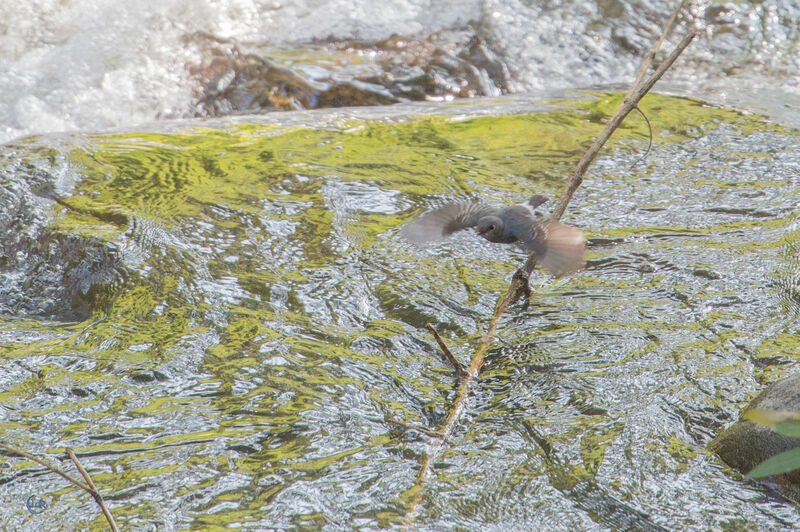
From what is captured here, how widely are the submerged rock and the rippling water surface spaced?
0.13 ft

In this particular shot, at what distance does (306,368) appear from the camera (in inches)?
85.8

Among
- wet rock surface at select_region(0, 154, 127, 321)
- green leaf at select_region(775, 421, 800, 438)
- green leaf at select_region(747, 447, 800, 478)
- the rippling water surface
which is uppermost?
green leaf at select_region(775, 421, 800, 438)

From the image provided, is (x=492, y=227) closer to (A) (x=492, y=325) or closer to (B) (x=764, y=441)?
(A) (x=492, y=325)

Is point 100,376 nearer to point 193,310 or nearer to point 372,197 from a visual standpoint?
point 193,310

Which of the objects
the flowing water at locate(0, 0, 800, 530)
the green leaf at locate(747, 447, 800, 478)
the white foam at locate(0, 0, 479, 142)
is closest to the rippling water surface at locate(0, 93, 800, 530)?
the flowing water at locate(0, 0, 800, 530)

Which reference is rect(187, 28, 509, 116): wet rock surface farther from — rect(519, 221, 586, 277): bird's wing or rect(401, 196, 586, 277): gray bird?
rect(519, 221, 586, 277): bird's wing

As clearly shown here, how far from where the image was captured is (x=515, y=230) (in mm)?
2602

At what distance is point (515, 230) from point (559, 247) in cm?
22

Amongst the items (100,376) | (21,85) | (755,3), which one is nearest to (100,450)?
(100,376)

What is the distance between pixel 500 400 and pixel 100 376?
1.11 metres

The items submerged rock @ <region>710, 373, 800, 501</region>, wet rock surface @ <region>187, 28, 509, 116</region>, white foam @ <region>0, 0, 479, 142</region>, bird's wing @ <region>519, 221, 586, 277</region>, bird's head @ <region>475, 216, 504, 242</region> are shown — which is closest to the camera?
submerged rock @ <region>710, 373, 800, 501</region>

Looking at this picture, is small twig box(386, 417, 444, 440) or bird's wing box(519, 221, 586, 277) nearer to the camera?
small twig box(386, 417, 444, 440)

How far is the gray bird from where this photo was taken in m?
2.41

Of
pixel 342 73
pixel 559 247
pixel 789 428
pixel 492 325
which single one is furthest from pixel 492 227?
pixel 342 73
